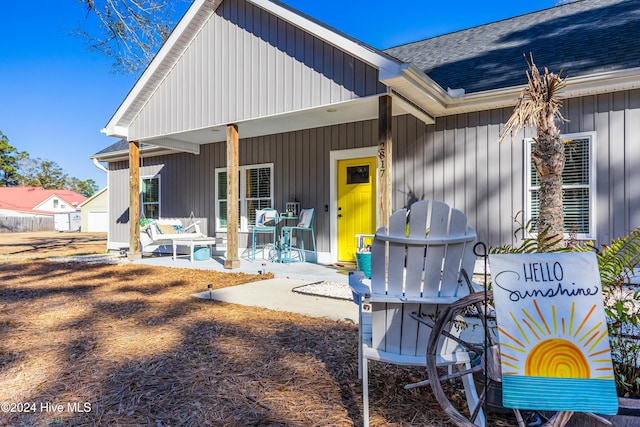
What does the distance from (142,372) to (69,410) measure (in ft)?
1.58

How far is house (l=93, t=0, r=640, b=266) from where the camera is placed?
4762 mm

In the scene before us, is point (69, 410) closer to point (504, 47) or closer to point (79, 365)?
point (79, 365)

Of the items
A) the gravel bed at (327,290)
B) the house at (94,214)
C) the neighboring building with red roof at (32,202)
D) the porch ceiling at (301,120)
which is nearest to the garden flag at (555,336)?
the gravel bed at (327,290)

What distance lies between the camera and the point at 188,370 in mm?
2441

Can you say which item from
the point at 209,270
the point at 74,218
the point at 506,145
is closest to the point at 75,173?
the point at 74,218

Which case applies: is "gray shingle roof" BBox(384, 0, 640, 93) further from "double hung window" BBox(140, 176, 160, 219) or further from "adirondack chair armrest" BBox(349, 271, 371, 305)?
"double hung window" BBox(140, 176, 160, 219)

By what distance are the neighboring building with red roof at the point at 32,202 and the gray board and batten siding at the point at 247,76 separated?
3475 cm

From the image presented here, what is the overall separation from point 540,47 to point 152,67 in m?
6.67

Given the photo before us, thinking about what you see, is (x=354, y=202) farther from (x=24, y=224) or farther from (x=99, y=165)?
(x=24, y=224)

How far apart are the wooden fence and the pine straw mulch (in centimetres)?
3045

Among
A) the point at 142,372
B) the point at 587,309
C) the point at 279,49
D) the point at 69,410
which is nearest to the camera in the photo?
the point at 587,309

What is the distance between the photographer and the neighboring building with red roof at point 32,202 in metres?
36.1

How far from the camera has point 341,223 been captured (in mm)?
7078

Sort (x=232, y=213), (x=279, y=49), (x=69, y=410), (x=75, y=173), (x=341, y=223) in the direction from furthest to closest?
(x=75, y=173) → (x=341, y=223) → (x=232, y=213) → (x=279, y=49) → (x=69, y=410)
